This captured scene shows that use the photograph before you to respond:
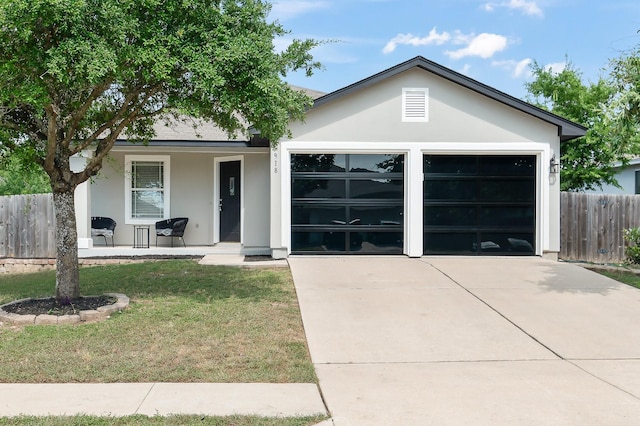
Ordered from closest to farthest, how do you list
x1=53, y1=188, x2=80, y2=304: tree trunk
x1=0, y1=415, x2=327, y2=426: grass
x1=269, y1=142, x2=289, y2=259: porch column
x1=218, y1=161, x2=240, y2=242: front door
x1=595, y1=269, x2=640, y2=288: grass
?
x1=0, y1=415, x2=327, y2=426: grass < x1=53, y1=188, x2=80, y2=304: tree trunk < x1=595, y1=269, x2=640, y2=288: grass < x1=269, y1=142, x2=289, y2=259: porch column < x1=218, y1=161, x2=240, y2=242: front door

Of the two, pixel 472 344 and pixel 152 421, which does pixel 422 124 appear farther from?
pixel 152 421

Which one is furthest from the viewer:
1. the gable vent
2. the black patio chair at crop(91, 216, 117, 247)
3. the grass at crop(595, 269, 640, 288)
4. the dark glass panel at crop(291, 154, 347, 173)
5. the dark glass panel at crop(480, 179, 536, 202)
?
the black patio chair at crop(91, 216, 117, 247)

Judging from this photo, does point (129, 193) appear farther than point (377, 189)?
Yes

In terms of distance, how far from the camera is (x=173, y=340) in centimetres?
626

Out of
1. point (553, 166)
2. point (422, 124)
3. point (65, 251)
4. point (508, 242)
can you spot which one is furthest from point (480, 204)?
point (65, 251)

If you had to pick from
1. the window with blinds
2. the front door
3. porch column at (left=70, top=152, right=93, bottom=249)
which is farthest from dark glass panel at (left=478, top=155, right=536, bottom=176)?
porch column at (left=70, top=152, right=93, bottom=249)

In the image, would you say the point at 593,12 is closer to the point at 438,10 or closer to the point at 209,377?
the point at 438,10

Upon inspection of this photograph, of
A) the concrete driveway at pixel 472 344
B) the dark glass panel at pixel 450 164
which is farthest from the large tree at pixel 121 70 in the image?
the dark glass panel at pixel 450 164

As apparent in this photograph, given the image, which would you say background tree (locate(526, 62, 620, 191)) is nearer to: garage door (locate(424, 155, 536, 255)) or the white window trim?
garage door (locate(424, 155, 536, 255))

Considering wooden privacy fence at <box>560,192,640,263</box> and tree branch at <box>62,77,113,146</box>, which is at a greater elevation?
tree branch at <box>62,77,113,146</box>

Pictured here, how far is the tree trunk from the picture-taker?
768 centimetres

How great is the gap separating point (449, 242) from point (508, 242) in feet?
4.72

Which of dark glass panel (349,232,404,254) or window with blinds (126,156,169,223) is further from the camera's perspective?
window with blinds (126,156,169,223)

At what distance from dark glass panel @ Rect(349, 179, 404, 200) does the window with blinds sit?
17.8 feet
